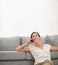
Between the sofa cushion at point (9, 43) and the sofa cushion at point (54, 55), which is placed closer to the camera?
the sofa cushion at point (54, 55)

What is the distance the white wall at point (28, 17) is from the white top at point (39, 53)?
50.9 inches

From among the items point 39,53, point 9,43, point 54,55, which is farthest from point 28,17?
point 39,53

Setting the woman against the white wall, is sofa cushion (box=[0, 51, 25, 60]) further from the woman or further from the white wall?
the white wall

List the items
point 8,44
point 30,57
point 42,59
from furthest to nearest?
point 8,44
point 30,57
point 42,59

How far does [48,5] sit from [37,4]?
310mm

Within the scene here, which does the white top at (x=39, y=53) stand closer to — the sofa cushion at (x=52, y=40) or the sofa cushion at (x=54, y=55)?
the sofa cushion at (x=54, y=55)

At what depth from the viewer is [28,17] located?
458cm

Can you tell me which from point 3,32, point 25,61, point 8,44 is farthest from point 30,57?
point 3,32

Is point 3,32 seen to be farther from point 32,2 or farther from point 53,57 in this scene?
point 53,57

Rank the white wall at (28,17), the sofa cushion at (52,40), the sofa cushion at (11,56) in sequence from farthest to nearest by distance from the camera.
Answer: the white wall at (28,17) → the sofa cushion at (52,40) → the sofa cushion at (11,56)

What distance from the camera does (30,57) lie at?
335 centimetres

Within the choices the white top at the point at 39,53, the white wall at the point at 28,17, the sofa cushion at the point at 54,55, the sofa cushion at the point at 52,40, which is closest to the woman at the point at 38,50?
the white top at the point at 39,53

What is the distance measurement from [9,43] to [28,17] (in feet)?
3.31

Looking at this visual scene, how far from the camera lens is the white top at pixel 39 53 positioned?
120 inches
